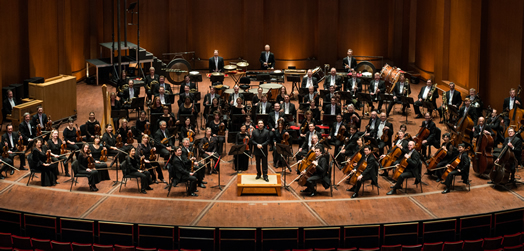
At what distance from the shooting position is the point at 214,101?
1658 cm

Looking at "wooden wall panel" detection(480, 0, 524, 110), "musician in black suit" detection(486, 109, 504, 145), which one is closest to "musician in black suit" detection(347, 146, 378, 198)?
"musician in black suit" detection(486, 109, 504, 145)

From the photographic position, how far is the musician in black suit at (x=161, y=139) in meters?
14.6

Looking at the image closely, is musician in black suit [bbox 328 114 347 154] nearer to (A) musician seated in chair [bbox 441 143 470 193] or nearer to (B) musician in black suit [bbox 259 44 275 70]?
(A) musician seated in chair [bbox 441 143 470 193]

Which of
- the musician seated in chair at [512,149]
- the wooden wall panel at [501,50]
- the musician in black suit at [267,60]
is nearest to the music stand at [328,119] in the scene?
the musician seated in chair at [512,149]

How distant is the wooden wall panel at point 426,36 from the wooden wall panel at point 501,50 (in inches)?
138

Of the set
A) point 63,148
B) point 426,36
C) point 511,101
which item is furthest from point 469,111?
point 63,148

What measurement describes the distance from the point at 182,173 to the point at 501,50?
980 cm

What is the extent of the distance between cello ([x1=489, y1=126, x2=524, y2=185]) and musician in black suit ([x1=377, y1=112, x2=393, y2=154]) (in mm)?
2489

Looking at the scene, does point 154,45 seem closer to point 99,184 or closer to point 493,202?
point 99,184

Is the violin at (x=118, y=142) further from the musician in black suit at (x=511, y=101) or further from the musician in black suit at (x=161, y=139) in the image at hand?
the musician in black suit at (x=511, y=101)

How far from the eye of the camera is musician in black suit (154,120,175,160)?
14.6 meters

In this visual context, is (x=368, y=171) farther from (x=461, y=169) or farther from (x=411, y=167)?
(x=461, y=169)

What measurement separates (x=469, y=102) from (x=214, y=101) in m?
6.31

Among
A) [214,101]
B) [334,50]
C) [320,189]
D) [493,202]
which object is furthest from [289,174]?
[334,50]
